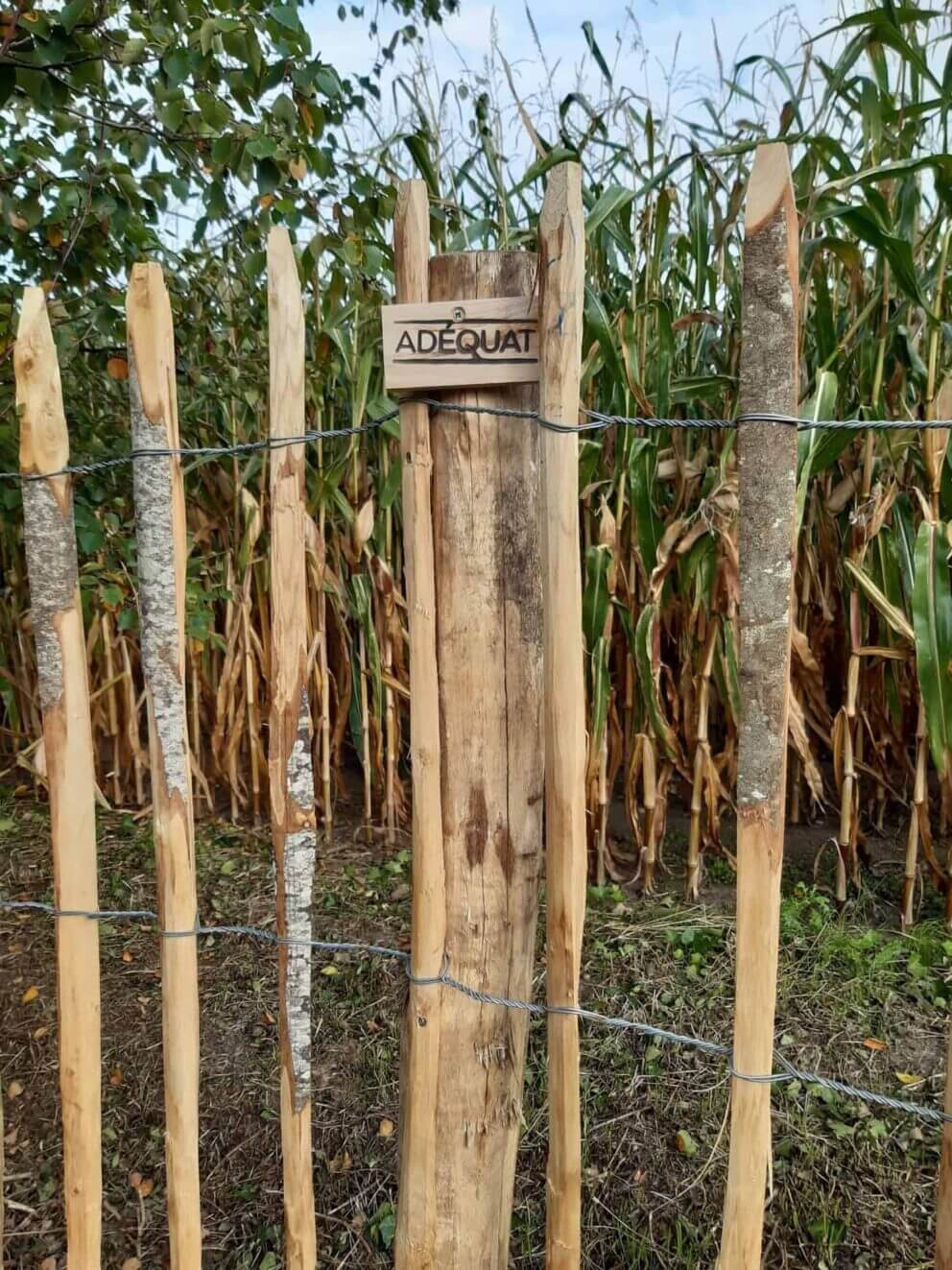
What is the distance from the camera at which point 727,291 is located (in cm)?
250

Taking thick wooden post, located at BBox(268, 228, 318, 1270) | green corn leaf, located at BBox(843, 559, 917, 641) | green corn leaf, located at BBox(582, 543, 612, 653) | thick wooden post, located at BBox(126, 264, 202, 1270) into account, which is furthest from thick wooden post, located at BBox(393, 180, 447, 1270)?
green corn leaf, located at BBox(843, 559, 917, 641)

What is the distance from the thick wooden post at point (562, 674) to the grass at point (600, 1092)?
701 millimetres

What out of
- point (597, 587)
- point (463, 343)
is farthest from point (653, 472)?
point (463, 343)

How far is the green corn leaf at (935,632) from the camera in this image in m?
1.92

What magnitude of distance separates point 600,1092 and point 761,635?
139 centimetres

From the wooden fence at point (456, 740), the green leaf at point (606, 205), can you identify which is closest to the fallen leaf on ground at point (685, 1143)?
the wooden fence at point (456, 740)

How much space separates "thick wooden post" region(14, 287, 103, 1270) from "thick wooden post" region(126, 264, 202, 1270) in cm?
13

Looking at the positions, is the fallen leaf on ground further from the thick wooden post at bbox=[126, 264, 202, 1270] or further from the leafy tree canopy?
the leafy tree canopy

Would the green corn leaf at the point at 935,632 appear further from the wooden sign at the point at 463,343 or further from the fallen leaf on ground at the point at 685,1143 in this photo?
the wooden sign at the point at 463,343

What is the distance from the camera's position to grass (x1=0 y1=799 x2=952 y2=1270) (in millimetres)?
1729

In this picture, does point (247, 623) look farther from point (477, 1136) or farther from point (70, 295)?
point (477, 1136)

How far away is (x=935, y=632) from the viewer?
1.93 m

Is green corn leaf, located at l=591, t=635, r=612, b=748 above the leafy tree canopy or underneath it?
underneath

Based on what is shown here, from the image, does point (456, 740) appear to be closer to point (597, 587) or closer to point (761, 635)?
point (761, 635)
